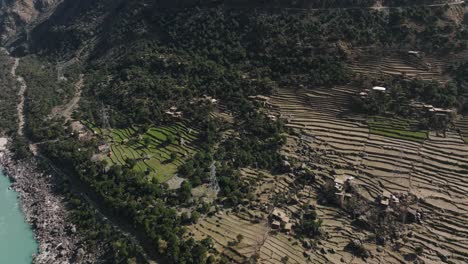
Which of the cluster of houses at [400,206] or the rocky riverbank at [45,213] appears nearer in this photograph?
the cluster of houses at [400,206]

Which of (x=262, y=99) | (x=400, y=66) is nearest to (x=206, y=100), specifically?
(x=262, y=99)

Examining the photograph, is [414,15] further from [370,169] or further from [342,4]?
[370,169]

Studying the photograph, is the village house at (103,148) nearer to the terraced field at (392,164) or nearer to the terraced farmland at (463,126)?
the terraced field at (392,164)

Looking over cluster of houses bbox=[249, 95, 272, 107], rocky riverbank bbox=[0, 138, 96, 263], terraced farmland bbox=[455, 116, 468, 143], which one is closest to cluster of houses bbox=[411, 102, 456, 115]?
terraced farmland bbox=[455, 116, 468, 143]

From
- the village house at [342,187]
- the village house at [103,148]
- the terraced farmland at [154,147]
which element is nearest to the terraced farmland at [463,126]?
the village house at [342,187]

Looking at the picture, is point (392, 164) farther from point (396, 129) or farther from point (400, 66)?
point (400, 66)

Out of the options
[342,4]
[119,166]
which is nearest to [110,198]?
[119,166]
